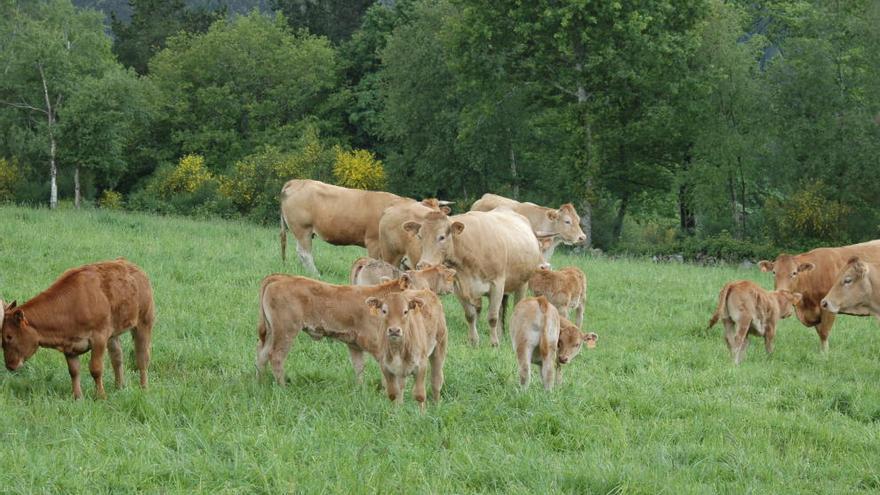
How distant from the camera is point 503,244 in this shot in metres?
13.5

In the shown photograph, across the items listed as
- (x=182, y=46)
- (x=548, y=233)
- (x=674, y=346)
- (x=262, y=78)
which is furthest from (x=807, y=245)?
(x=182, y=46)

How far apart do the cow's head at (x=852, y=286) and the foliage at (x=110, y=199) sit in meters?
40.3

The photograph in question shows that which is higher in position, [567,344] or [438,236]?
[438,236]

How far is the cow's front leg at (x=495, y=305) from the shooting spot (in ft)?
40.8

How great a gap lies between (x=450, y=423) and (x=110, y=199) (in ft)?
154

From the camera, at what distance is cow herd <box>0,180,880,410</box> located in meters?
8.48

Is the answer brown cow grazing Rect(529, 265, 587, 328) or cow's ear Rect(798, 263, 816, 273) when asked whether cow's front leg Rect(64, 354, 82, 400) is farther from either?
cow's ear Rect(798, 263, 816, 273)

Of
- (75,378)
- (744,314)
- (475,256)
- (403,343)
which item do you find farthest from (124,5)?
(403,343)

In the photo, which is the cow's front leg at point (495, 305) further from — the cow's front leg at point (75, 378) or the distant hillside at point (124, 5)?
the distant hillside at point (124, 5)

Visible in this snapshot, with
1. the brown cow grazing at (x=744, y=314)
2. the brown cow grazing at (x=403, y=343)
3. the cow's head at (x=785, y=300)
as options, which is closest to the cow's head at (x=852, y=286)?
the cow's head at (x=785, y=300)

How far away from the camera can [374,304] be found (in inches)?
336

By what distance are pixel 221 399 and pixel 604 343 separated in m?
6.13

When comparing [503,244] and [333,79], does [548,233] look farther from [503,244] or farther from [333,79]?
[333,79]

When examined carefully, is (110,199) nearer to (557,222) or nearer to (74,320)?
(557,222)
